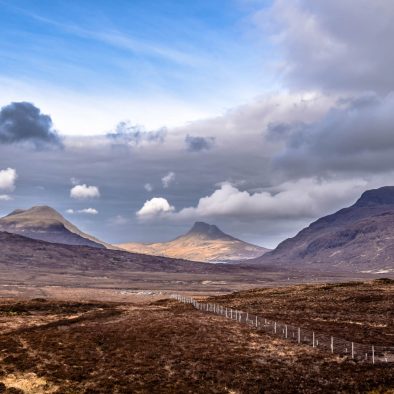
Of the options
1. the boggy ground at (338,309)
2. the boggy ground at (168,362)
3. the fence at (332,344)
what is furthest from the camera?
the boggy ground at (338,309)

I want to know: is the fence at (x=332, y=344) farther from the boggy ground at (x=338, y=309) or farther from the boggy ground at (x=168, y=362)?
the boggy ground at (x=338, y=309)

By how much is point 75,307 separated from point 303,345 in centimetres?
5339

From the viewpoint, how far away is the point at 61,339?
167 feet

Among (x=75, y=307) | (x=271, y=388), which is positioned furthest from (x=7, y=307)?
(x=271, y=388)

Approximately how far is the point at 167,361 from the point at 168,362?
30 centimetres

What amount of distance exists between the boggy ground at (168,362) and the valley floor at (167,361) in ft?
0.23

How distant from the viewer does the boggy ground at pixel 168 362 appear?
3644 centimetres

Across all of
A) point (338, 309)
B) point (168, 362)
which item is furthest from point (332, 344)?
point (338, 309)

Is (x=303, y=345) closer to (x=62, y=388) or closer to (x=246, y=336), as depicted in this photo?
(x=246, y=336)

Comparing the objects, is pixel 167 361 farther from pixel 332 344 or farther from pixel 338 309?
pixel 338 309

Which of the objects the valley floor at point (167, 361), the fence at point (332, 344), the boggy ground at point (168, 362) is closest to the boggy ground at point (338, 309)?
the fence at point (332, 344)

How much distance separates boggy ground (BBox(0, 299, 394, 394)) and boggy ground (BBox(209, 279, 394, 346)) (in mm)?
10737

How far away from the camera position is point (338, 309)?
8069 cm

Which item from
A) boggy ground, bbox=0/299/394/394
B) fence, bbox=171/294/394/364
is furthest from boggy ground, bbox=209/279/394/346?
boggy ground, bbox=0/299/394/394
